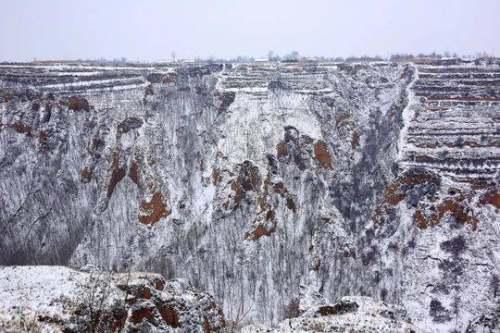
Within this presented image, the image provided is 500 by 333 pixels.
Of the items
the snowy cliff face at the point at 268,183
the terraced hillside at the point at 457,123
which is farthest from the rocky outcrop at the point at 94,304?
the terraced hillside at the point at 457,123

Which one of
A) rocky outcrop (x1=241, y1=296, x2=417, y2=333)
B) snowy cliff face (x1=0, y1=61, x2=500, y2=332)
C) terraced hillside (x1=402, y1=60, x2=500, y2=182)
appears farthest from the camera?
terraced hillside (x1=402, y1=60, x2=500, y2=182)

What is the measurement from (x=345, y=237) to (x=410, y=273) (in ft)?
20.5

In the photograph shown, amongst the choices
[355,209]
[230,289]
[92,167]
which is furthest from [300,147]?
[92,167]

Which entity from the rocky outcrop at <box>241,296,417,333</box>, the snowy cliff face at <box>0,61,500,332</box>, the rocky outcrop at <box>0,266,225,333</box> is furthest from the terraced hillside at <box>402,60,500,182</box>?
the rocky outcrop at <box>0,266,225,333</box>

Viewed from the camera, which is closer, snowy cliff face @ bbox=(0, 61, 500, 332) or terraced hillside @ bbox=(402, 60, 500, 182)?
snowy cliff face @ bbox=(0, 61, 500, 332)

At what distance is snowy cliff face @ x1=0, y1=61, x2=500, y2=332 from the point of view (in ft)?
110

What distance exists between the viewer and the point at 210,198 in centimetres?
4225

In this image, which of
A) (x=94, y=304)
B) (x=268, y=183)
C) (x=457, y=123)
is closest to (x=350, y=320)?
(x=94, y=304)

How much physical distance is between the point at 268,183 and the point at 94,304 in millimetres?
22921

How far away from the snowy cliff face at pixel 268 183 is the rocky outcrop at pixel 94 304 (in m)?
7.88

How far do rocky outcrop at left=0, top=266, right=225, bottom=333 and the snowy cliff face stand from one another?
7.88 metres

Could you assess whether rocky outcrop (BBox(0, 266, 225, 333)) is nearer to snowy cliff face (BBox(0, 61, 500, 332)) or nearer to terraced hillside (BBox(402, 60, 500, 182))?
snowy cliff face (BBox(0, 61, 500, 332))

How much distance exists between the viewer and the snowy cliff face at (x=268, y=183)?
3344 centimetres

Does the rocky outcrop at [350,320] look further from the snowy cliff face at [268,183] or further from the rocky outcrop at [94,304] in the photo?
the snowy cliff face at [268,183]
